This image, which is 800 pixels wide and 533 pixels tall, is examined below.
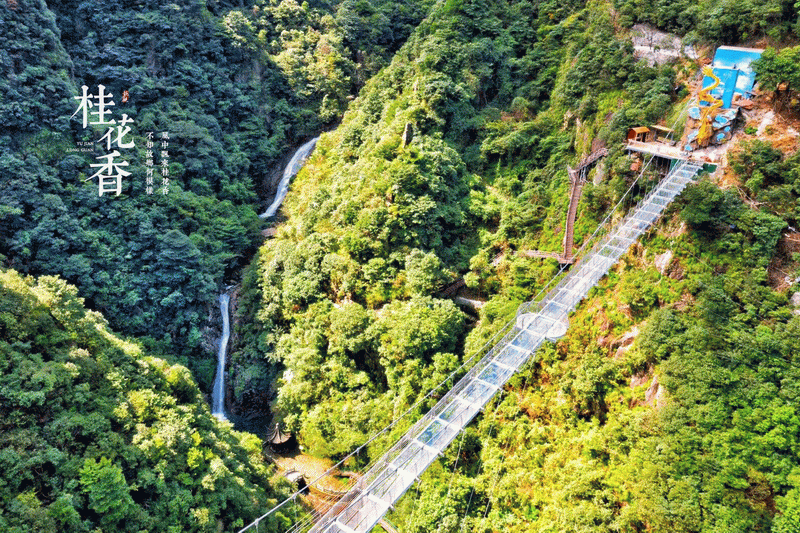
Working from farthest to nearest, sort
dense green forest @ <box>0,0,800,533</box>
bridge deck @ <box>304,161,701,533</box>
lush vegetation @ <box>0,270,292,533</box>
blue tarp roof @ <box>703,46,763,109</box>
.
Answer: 1. blue tarp roof @ <box>703,46,763,109</box>
2. lush vegetation @ <box>0,270,292,533</box>
3. bridge deck @ <box>304,161,701,533</box>
4. dense green forest @ <box>0,0,800,533</box>

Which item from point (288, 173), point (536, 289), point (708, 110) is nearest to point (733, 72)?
point (708, 110)

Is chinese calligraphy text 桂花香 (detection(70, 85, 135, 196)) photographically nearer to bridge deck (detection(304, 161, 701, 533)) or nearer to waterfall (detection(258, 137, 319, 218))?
waterfall (detection(258, 137, 319, 218))

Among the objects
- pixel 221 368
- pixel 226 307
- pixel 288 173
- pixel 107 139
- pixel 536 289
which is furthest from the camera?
pixel 288 173

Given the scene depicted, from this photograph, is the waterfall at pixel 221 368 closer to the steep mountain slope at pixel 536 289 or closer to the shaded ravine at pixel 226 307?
the shaded ravine at pixel 226 307

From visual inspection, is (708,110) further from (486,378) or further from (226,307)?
(226,307)

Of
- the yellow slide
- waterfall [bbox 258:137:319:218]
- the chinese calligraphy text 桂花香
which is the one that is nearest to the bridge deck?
the yellow slide

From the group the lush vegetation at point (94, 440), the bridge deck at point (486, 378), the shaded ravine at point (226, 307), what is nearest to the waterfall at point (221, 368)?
the shaded ravine at point (226, 307)
